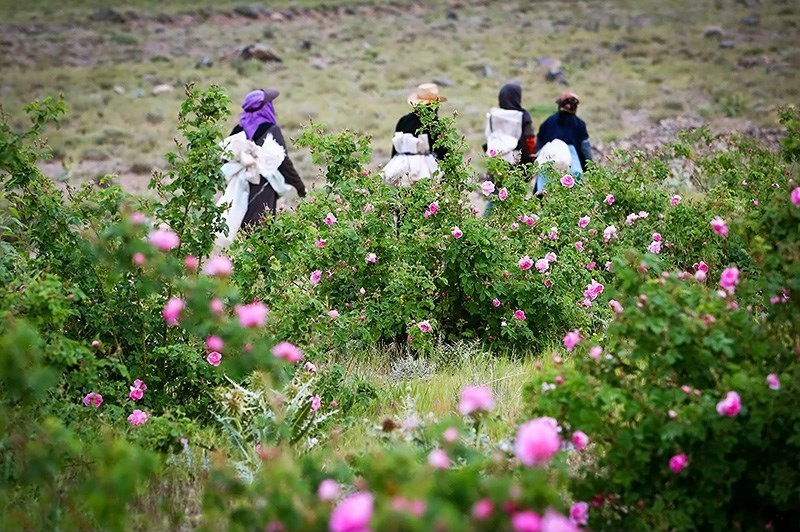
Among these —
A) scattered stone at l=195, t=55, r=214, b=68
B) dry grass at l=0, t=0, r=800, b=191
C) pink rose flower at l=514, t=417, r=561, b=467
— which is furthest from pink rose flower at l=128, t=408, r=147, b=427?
scattered stone at l=195, t=55, r=214, b=68

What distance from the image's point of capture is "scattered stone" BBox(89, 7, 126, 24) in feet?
133

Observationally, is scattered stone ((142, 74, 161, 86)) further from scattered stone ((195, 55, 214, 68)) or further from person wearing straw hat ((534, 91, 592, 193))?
person wearing straw hat ((534, 91, 592, 193))

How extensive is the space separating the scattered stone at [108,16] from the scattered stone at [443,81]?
20.1 metres

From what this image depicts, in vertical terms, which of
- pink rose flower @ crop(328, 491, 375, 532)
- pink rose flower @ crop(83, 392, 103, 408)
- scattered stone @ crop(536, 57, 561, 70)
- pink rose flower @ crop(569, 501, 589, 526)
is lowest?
scattered stone @ crop(536, 57, 561, 70)

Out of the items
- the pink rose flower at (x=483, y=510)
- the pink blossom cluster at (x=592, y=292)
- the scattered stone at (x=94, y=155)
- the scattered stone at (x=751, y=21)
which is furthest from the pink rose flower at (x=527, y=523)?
the scattered stone at (x=751, y=21)

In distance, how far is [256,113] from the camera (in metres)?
8.64

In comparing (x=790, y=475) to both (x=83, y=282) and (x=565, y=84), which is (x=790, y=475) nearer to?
(x=83, y=282)

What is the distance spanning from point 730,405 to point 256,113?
6.84m

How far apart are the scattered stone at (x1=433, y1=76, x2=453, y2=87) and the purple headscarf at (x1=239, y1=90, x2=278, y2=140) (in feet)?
62.1

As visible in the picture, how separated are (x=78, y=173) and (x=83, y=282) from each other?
43.1 feet

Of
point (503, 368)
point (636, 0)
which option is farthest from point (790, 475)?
point (636, 0)

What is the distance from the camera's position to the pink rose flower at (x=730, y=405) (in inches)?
101

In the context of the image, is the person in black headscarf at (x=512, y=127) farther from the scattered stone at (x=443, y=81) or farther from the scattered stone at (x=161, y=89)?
the scattered stone at (x=161, y=89)

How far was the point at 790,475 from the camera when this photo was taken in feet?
8.89
